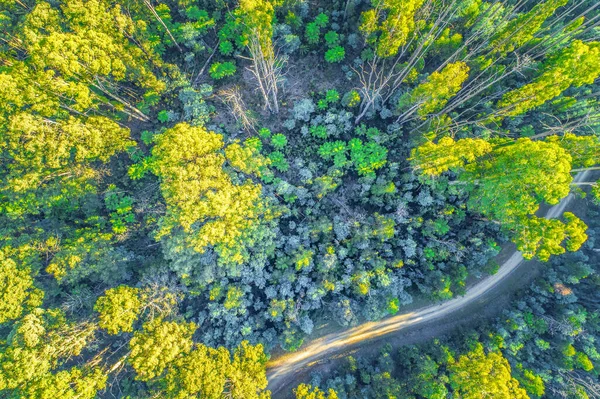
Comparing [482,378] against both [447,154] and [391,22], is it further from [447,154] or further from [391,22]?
[391,22]

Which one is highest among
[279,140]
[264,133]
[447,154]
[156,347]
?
[264,133]

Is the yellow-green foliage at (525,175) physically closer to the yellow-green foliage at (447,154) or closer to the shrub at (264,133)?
the yellow-green foliage at (447,154)

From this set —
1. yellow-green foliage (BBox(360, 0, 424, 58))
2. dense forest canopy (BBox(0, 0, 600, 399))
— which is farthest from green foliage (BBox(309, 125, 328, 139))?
yellow-green foliage (BBox(360, 0, 424, 58))

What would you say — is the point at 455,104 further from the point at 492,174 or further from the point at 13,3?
the point at 13,3

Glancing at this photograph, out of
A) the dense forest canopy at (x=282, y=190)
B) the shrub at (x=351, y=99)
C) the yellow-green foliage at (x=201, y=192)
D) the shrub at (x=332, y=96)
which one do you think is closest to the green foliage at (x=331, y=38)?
the dense forest canopy at (x=282, y=190)

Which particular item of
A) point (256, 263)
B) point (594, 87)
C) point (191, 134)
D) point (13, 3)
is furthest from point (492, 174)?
point (13, 3)

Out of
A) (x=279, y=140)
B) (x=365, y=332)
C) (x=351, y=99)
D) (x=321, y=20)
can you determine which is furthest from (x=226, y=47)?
A: (x=365, y=332)
